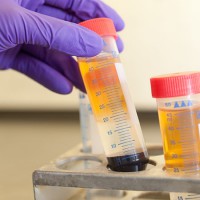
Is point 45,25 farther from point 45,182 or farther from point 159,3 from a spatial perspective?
point 159,3

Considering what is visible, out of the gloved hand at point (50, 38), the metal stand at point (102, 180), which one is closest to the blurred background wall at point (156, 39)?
the gloved hand at point (50, 38)

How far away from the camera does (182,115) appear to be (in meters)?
0.58

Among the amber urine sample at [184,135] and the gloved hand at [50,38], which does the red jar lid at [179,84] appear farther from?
the gloved hand at [50,38]

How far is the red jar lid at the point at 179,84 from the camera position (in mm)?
570

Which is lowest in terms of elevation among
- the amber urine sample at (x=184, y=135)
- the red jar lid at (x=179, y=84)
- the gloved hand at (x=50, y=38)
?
the amber urine sample at (x=184, y=135)

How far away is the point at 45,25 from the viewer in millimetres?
693

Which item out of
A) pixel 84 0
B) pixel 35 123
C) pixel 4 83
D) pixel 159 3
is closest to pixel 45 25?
pixel 84 0

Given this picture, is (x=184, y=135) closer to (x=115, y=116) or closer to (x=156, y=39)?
(x=115, y=116)

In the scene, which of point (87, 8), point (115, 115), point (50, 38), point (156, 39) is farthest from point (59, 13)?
point (156, 39)

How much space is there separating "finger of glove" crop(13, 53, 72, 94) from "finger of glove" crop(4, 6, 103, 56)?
0.90 ft

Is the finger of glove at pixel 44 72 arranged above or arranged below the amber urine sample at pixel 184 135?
above

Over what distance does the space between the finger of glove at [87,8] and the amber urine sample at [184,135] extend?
1.33 ft

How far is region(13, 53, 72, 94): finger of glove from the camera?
98 cm

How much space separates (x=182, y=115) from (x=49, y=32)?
0.89 ft
